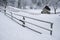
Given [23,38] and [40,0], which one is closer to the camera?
[23,38]

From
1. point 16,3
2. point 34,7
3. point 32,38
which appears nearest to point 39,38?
point 32,38

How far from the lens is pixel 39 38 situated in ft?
23.0

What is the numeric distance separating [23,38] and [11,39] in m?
0.80

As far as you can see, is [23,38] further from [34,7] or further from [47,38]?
[34,7]

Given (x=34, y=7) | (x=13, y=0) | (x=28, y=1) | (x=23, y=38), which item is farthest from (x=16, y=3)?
(x=23, y=38)

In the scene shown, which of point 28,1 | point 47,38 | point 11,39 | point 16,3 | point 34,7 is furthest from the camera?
point 28,1

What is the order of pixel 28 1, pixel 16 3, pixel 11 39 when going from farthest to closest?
pixel 28 1 → pixel 16 3 → pixel 11 39

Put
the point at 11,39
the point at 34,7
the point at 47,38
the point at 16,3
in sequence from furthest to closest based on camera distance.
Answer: the point at 34,7 → the point at 16,3 → the point at 47,38 → the point at 11,39

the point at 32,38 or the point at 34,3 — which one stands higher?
the point at 34,3

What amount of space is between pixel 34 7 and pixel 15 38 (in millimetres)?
57132

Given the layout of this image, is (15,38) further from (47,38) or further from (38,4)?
(38,4)

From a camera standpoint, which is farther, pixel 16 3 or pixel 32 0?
pixel 32 0

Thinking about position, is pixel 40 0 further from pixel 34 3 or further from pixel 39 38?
pixel 39 38

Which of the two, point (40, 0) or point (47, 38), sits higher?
point (40, 0)
